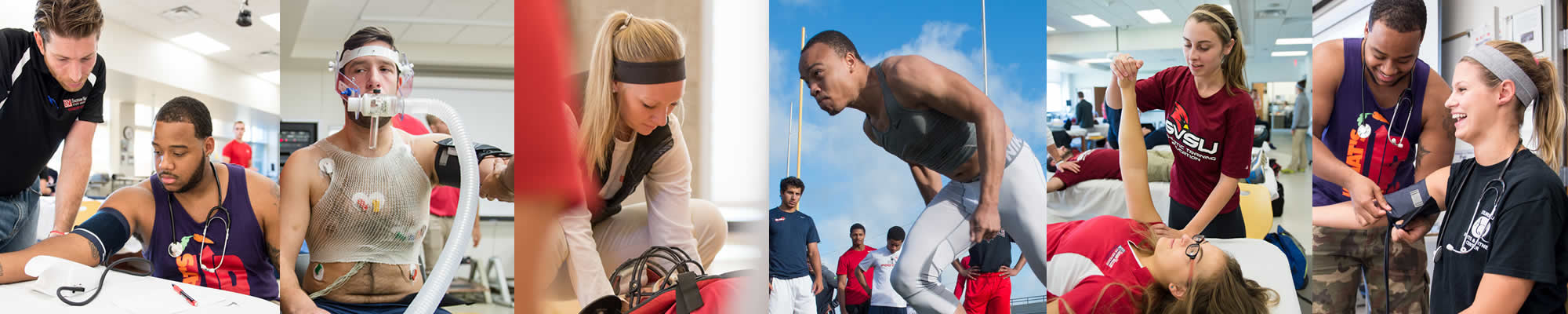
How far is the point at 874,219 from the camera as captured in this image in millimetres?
2879

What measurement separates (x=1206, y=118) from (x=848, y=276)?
129cm

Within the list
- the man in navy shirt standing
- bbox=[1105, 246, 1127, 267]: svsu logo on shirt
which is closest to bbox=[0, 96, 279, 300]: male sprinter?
the man in navy shirt standing

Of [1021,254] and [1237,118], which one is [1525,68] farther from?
[1021,254]

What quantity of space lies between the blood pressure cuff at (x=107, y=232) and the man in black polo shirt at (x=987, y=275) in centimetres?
233

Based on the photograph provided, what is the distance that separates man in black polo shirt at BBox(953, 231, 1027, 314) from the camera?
2.87 metres

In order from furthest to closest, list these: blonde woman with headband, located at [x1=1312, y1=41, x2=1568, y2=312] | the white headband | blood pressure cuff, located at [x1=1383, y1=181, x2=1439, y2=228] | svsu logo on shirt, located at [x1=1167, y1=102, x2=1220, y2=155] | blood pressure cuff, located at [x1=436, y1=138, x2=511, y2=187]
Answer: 1. blood pressure cuff, located at [x1=1383, y1=181, x2=1439, y2=228]
2. svsu logo on shirt, located at [x1=1167, y1=102, x2=1220, y2=155]
3. blonde woman with headband, located at [x1=1312, y1=41, x2=1568, y2=312]
4. blood pressure cuff, located at [x1=436, y1=138, x2=511, y2=187]
5. the white headband

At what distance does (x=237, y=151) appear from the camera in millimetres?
2127

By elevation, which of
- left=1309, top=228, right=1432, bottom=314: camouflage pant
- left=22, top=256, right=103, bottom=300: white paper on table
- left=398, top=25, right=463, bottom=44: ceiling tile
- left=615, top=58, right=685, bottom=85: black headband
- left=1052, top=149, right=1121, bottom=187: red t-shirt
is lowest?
left=1309, top=228, right=1432, bottom=314: camouflage pant

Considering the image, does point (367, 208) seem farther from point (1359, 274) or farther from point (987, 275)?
point (1359, 274)

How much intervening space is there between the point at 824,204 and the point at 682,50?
0.73 m

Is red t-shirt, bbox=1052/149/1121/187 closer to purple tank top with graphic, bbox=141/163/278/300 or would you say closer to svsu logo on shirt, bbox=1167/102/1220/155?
svsu logo on shirt, bbox=1167/102/1220/155

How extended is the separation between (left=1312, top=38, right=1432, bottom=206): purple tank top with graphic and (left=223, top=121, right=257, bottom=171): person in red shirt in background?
334 centimetres

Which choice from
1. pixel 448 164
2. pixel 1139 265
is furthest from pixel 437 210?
pixel 1139 265

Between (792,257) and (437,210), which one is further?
(792,257)
